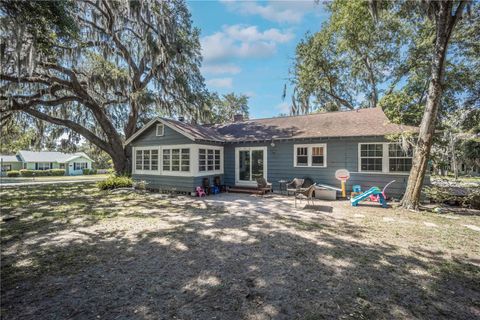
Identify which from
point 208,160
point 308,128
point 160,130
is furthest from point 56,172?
point 308,128

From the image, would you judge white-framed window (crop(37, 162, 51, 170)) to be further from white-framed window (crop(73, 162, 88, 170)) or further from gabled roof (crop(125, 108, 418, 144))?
gabled roof (crop(125, 108, 418, 144))

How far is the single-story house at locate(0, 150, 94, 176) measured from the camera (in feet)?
111

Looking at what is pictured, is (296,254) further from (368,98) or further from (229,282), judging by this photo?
(368,98)

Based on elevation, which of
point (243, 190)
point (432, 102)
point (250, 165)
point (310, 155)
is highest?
point (432, 102)

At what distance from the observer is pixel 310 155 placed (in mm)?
10555

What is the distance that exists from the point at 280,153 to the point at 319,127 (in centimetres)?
232

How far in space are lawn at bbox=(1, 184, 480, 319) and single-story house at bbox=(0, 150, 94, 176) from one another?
37569mm

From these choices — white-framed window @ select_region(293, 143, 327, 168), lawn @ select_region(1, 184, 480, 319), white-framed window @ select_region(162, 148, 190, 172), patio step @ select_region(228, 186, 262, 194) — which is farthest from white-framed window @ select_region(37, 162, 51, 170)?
white-framed window @ select_region(293, 143, 327, 168)

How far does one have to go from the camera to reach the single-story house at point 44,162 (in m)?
34.0

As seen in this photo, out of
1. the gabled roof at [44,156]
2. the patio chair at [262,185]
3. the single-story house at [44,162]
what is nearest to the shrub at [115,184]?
the patio chair at [262,185]

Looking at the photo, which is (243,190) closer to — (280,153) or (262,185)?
(262,185)

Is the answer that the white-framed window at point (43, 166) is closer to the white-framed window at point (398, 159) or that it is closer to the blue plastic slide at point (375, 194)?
the blue plastic slide at point (375, 194)

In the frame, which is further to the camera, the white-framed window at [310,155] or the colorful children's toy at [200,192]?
the colorful children's toy at [200,192]

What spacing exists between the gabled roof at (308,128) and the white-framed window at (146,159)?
1147 millimetres
